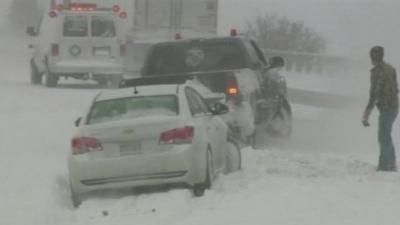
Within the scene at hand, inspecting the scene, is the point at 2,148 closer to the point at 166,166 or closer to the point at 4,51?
the point at 166,166

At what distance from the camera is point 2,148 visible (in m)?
16.8

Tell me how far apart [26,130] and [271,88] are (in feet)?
15.3

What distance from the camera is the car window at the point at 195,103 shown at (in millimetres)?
12523

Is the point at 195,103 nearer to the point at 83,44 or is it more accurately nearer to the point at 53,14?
the point at 83,44

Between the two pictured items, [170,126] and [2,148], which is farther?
[2,148]

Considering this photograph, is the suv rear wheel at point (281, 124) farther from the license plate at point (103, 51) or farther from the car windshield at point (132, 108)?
the license plate at point (103, 51)

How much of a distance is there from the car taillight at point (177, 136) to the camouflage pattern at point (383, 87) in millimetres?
2944

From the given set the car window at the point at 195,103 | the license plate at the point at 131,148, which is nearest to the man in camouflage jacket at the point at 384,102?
the car window at the point at 195,103

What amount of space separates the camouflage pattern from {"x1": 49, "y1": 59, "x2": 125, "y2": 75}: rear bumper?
16350mm

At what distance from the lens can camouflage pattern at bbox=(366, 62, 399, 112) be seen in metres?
13.5

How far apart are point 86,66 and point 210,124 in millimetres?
16823

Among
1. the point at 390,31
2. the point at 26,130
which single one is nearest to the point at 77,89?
the point at 26,130

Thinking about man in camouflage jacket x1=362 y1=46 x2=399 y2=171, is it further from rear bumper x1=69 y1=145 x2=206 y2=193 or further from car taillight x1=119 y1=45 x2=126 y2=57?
car taillight x1=119 y1=45 x2=126 y2=57

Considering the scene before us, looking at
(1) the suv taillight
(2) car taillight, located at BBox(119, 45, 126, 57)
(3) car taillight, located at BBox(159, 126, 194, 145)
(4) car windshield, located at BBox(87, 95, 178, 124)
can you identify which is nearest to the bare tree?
(2) car taillight, located at BBox(119, 45, 126, 57)
